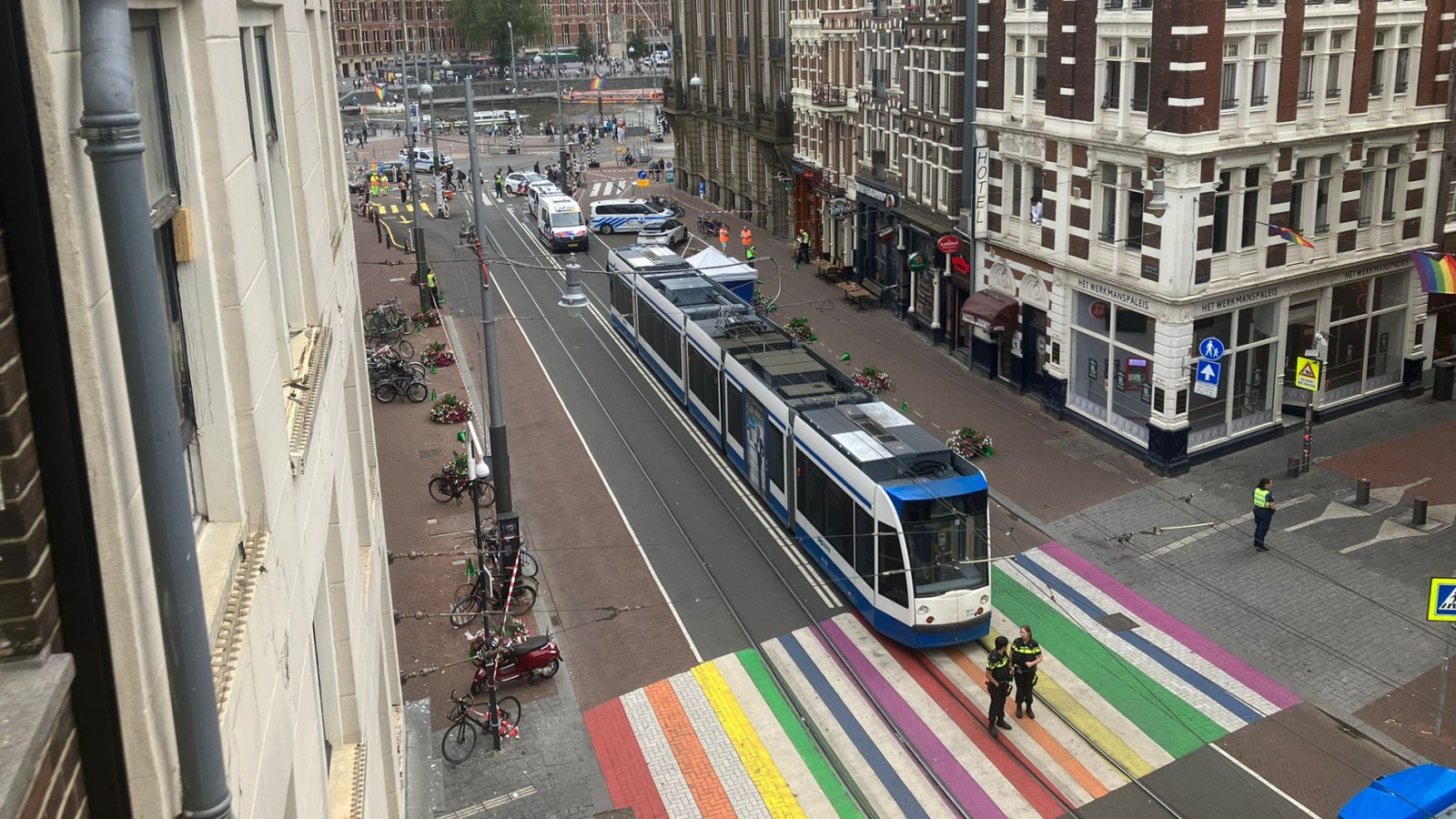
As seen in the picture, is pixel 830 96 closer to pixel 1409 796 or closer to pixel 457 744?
pixel 457 744

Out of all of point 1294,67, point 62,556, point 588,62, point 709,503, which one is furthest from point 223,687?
point 588,62

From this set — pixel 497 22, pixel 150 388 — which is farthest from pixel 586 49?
pixel 150 388

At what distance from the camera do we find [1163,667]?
22.4m

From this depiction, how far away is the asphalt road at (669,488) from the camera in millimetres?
25266

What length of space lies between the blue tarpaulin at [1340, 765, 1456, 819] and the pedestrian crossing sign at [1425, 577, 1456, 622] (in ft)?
10.1

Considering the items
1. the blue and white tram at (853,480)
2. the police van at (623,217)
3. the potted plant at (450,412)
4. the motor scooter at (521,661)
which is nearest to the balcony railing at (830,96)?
the police van at (623,217)

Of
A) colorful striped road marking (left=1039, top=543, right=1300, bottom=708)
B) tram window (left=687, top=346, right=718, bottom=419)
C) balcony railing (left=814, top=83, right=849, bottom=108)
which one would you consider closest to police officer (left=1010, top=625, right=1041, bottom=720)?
colorful striped road marking (left=1039, top=543, right=1300, bottom=708)

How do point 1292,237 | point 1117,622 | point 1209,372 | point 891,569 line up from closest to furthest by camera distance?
point 891,569 → point 1117,622 → point 1292,237 → point 1209,372

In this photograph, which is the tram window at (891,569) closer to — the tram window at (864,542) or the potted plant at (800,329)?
the tram window at (864,542)

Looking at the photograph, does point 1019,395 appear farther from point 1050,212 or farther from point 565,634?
point 565,634

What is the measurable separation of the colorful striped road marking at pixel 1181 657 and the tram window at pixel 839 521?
15.7 feet

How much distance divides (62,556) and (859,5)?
47.9 meters

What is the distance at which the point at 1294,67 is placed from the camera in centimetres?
3086

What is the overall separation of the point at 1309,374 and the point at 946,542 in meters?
12.5
